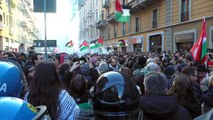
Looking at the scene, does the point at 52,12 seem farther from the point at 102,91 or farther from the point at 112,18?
the point at 112,18

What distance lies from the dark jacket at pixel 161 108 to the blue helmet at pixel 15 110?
1445mm

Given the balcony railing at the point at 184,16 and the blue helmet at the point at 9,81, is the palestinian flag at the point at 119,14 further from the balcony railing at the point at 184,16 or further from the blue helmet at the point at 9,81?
the blue helmet at the point at 9,81

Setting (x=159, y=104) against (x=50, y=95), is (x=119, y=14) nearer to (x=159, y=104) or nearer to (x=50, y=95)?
(x=159, y=104)

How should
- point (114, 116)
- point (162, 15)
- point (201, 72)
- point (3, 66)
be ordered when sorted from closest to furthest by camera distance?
point (114, 116) → point (3, 66) → point (201, 72) → point (162, 15)

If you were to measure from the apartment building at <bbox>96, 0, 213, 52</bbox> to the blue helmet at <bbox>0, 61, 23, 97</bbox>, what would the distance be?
1450cm

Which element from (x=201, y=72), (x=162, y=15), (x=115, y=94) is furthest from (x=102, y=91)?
(x=162, y=15)

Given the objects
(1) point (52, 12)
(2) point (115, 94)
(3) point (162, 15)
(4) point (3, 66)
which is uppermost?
(3) point (162, 15)

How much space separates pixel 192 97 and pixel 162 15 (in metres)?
18.9

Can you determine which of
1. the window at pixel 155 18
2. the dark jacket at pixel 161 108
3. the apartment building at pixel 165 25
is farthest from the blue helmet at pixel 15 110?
the window at pixel 155 18

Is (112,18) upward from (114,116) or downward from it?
upward

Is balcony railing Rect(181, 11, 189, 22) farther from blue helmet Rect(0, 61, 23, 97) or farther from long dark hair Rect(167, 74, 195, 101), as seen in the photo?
blue helmet Rect(0, 61, 23, 97)

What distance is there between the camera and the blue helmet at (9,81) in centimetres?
191

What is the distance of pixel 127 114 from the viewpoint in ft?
5.88

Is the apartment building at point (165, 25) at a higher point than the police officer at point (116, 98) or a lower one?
higher
